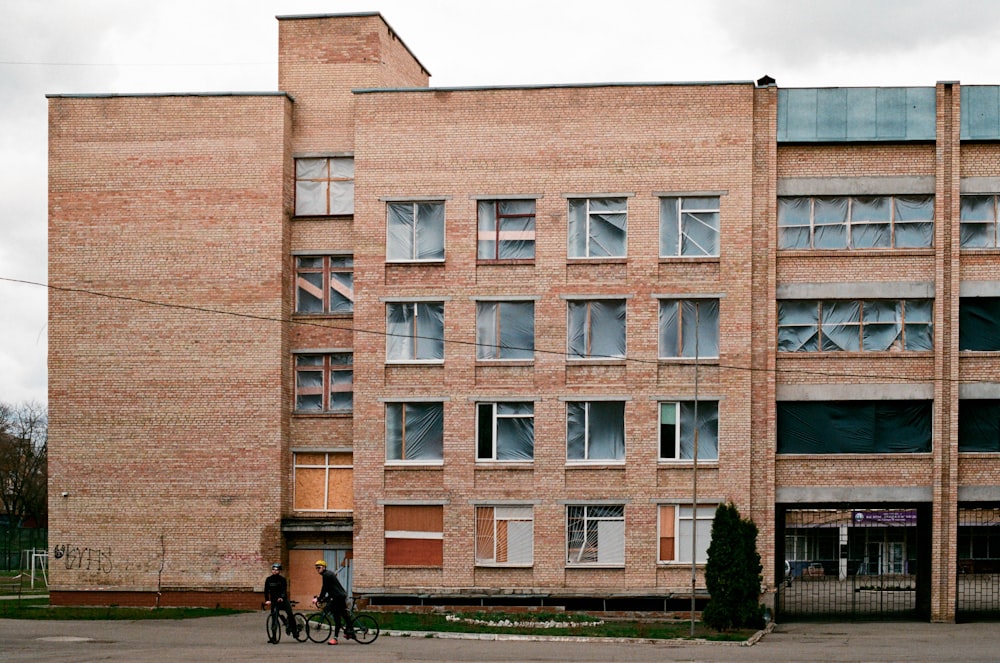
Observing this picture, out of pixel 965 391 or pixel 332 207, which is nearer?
pixel 965 391

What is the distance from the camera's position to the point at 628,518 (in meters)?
37.5

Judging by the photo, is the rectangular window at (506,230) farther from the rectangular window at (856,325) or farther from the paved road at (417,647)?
the paved road at (417,647)

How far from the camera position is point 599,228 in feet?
126

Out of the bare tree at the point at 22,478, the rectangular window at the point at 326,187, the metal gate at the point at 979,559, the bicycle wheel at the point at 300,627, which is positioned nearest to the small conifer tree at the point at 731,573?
the bicycle wheel at the point at 300,627

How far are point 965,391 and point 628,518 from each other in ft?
32.2

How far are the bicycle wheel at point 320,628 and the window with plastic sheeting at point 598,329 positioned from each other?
1113cm

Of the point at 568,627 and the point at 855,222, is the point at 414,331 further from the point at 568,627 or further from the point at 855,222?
the point at 855,222

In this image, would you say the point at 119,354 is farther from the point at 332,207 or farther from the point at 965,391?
the point at 965,391

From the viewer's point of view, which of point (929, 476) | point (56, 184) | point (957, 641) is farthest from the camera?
point (56, 184)

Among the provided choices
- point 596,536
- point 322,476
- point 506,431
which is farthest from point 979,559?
point 322,476

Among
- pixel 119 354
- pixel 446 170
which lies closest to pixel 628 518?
pixel 446 170

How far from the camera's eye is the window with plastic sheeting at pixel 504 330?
38.5 metres

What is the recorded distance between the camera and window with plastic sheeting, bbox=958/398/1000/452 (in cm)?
3750

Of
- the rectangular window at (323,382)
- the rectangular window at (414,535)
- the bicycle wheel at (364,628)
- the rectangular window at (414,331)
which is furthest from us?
the rectangular window at (323,382)
